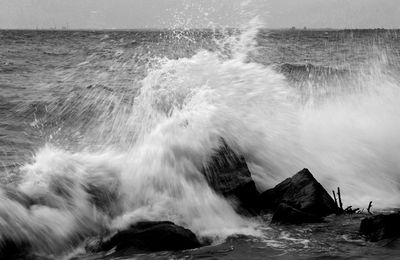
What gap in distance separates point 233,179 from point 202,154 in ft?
2.30

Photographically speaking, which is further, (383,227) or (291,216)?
(291,216)

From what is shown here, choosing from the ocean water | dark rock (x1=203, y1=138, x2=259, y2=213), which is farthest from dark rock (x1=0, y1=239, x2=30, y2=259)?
dark rock (x1=203, y1=138, x2=259, y2=213)

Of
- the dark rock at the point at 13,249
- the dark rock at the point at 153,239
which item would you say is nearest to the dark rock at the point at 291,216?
the dark rock at the point at 153,239

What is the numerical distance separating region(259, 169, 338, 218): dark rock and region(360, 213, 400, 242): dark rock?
85cm

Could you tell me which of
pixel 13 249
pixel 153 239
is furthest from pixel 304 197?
pixel 13 249

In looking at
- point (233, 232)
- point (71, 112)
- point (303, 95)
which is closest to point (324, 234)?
point (233, 232)

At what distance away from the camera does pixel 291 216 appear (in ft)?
20.2

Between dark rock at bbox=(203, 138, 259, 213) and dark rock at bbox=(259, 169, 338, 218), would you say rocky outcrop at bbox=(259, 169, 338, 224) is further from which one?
dark rock at bbox=(203, 138, 259, 213)

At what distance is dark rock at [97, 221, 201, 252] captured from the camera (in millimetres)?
5348

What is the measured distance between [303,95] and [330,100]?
1.10 meters

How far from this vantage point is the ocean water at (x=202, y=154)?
5680mm

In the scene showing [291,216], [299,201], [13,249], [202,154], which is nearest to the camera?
[13,249]

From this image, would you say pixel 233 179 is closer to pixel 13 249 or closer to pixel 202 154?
pixel 202 154

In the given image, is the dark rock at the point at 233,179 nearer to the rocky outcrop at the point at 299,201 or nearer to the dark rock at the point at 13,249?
the rocky outcrop at the point at 299,201
